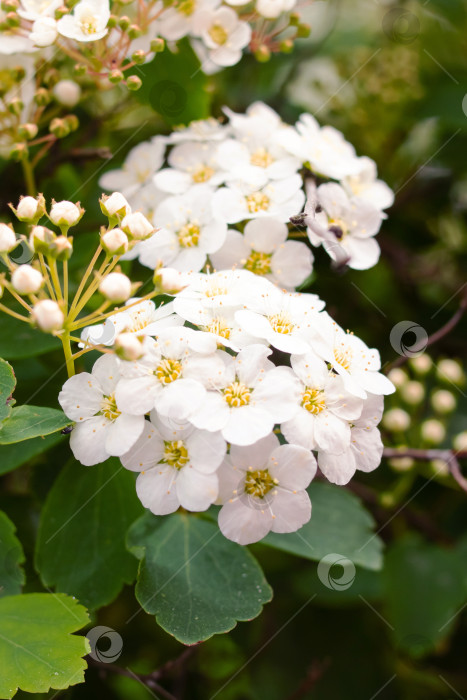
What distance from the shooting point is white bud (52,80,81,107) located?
1.41 m

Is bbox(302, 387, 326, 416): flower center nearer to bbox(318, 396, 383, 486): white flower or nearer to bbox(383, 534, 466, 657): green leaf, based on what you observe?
bbox(318, 396, 383, 486): white flower

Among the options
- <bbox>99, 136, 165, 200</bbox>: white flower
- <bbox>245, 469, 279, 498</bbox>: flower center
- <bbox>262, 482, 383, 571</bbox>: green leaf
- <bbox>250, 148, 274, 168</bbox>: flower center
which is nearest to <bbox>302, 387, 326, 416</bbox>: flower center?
Result: <bbox>245, 469, 279, 498</bbox>: flower center

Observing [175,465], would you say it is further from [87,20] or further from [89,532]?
[87,20]

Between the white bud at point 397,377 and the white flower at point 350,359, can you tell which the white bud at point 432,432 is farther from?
the white flower at point 350,359

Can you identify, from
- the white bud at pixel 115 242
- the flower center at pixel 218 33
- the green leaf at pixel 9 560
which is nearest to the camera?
the white bud at pixel 115 242

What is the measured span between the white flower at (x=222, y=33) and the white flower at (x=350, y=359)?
72cm

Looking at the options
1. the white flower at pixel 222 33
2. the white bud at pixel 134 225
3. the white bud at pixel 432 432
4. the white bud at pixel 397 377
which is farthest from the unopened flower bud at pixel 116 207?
the white bud at pixel 432 432

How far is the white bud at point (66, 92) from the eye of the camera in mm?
1411

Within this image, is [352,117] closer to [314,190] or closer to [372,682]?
[314,190]

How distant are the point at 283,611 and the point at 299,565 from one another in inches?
4.8

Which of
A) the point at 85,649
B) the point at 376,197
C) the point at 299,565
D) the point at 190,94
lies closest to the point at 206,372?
the point at 85,649

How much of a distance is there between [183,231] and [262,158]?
0.77 ft

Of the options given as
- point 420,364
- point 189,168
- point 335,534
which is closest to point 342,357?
point 335,534

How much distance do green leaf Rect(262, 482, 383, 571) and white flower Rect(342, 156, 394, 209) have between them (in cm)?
60
